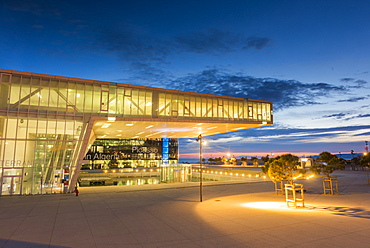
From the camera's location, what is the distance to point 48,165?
24.2 m

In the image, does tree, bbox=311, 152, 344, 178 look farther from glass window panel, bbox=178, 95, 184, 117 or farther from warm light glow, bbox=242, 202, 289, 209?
glass window panel, bbox=178, 95, 184, 117

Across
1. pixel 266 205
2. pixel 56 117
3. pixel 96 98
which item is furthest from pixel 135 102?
pixel 266 205

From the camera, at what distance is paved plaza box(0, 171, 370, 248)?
909cm

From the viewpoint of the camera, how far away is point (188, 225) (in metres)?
11.4

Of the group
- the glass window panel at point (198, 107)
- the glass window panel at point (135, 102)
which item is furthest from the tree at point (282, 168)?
the glass window panel at point (135, 102)

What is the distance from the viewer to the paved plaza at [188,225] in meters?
9.09

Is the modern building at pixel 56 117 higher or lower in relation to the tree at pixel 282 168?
higher

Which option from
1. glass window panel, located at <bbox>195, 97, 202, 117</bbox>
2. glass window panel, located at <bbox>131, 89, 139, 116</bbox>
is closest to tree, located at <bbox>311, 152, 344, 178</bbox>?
glass window panel, located at <bbox>195, 97, 202, 117</bbox>

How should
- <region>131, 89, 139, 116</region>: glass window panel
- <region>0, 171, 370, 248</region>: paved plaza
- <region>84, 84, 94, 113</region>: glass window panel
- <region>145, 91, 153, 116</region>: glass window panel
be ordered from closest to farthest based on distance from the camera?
<region>0, 171, 370, 248</region>: paved plaza < <region>84, 84, 94, 113</region>: glass window panel < <region>131, 89, 139, 116</region>: glass window panel < <region>145, 91, 153, 116</region>: glass window panel

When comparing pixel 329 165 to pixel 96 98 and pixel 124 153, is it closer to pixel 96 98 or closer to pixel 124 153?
pixel 96 98

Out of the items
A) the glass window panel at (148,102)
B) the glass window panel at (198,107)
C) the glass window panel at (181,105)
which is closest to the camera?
the glass window panel at (148,102)

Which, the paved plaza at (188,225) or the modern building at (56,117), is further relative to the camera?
the modern building at (56,117)

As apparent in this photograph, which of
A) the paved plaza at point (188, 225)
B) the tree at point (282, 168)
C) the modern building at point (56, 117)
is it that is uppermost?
the modern building at point (56, 117)

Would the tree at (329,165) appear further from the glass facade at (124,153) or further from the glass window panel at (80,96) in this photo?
the glass facade at (124,153)
